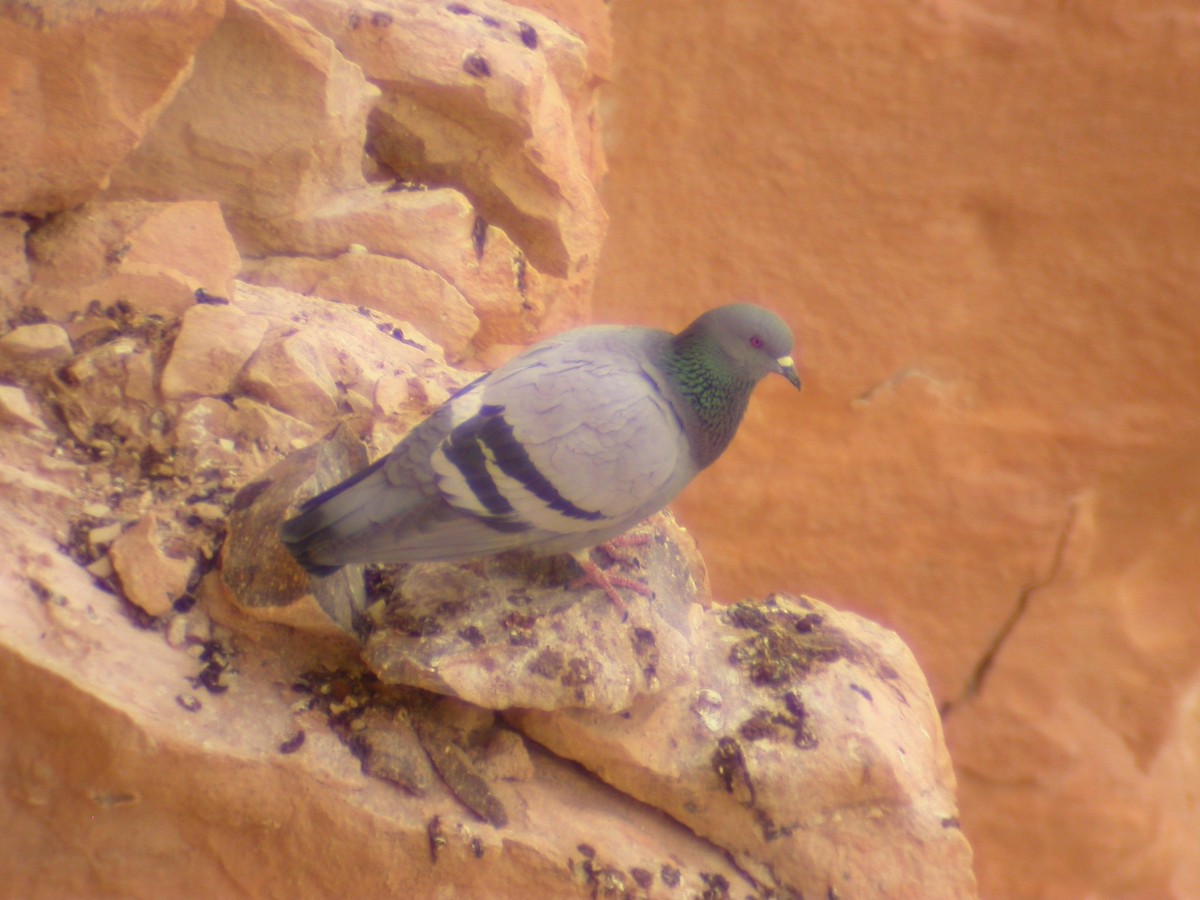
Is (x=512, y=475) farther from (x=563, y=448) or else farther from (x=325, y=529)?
(x=325, y=529)

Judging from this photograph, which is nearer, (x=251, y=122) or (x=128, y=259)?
(x=128, y=259)

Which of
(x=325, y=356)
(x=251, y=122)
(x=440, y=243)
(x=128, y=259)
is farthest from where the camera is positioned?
(x=440, y=243)

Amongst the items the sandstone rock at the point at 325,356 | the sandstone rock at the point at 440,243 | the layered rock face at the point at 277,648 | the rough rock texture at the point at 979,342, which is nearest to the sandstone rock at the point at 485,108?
the sandstone rock at the point at 440,243

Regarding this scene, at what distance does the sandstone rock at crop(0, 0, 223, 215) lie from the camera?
1.92m

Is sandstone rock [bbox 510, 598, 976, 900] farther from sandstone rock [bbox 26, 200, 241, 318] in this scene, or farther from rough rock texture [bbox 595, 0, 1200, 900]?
rough rock texture [bbox 595, 0, 1200, 900]

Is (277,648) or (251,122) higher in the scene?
(251,122)

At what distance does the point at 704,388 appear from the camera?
2.04 metres

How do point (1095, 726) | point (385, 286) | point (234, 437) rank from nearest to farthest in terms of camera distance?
point (234, 437)
point (385, 286)
point (1095, 726)

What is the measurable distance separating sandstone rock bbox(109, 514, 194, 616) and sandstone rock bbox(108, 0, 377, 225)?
4.03ft

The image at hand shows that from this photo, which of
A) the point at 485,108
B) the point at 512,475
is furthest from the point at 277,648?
the point at 485,108

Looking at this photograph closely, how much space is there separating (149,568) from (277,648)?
295 mm

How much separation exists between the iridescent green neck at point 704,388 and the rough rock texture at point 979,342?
2.16 m

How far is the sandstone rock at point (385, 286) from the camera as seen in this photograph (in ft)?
9.05

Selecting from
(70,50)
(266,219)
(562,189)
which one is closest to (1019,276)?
(562,189)
